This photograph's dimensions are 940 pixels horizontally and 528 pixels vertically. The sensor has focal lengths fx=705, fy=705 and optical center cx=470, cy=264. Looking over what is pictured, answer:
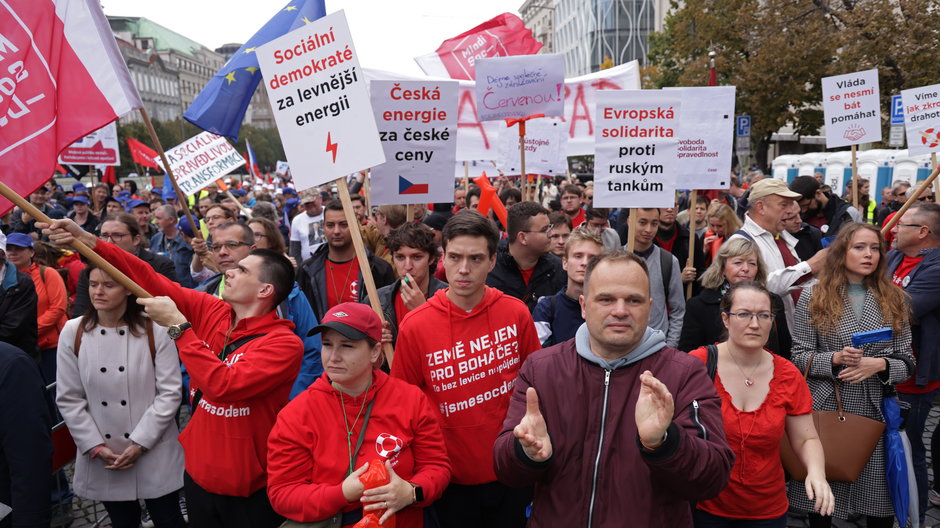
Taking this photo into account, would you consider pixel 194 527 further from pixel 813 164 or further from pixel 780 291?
pixel 813 164

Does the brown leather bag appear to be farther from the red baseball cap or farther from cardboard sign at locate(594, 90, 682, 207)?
the red baseball cap

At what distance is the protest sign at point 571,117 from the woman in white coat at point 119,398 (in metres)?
6.67

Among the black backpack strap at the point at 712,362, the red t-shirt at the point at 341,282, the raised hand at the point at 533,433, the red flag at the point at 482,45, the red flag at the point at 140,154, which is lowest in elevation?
the black backpack strap at the point at 712,362

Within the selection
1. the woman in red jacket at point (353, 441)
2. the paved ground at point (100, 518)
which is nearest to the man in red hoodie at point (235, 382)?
the woman in red jacket at point (353, 441)

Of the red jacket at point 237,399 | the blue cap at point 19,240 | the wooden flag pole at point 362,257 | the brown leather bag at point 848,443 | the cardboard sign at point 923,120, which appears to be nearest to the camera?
the red jacket at point 237,399

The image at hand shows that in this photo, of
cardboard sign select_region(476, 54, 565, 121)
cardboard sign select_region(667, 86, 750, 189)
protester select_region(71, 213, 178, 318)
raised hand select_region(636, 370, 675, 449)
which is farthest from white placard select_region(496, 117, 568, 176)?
raised hand select_region(636, 370, 675, 449)

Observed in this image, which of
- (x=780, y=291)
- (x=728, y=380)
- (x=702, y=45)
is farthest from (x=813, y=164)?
(x=728, y=380)

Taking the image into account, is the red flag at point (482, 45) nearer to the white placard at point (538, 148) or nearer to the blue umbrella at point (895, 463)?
the white placard at point (538, 148)

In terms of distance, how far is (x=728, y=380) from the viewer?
3.39m

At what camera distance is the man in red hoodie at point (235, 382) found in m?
3.00

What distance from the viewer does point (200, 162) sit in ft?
31.4

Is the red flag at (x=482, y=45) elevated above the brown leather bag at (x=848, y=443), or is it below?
above

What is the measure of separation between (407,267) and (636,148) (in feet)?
6.17

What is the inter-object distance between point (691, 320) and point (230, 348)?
9.05ft
